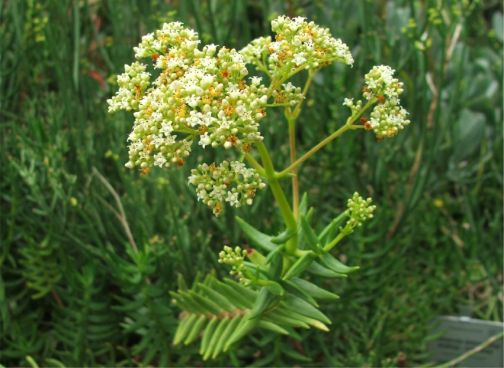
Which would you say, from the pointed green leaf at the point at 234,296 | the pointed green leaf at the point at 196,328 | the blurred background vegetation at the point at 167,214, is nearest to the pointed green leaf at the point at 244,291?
the pointed green leaf at the point at 234,296

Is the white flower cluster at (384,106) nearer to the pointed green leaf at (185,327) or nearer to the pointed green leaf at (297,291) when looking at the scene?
the pointed green leaf at (297,291)

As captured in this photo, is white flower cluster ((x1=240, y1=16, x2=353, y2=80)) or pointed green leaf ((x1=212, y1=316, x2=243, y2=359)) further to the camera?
pointed green leaf ((x1=212, y1=316, x2=243, y2=359))

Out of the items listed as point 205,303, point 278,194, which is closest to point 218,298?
point 205,303

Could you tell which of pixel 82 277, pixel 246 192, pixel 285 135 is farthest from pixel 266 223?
pixel 246 192

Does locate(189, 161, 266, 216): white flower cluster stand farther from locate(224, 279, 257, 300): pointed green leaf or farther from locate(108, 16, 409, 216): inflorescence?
locate(224, 279, 257, 300): pointed green leaf

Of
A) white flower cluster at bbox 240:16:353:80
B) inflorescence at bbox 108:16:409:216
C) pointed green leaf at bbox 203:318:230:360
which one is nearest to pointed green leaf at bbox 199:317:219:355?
pointed green leaf at bbox 203:318:230:360

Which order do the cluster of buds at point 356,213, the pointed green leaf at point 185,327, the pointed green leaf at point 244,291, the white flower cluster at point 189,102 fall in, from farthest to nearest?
the pointed green leaf at point 185,327 < the pointed green leaf at point 244,291 < the cluster of buds at point 356,213 < the white flower cluster at point 189,102
